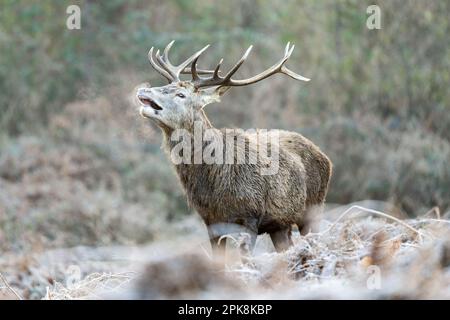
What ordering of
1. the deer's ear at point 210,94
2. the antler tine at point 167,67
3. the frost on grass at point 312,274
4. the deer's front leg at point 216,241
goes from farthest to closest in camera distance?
the antler tine at point 167,67, the deer's ear at point 210,94, the deer's front leg at point 216,241, the frost on grass at point 312,274

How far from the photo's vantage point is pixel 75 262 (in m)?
9.76

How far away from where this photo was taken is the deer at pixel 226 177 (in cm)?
662

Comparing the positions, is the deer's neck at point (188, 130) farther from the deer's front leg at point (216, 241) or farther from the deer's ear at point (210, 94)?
the deer's front leg at point (216, 241)

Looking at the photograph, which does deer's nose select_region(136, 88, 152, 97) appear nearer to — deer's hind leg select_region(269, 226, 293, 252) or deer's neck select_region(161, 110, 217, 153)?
deer's neck select_region(161, 110, 217, 153)

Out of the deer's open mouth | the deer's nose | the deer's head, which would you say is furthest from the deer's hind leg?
the deer's nose

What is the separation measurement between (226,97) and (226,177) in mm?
12456

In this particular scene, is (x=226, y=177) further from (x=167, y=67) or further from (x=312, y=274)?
(x=312, y=274)

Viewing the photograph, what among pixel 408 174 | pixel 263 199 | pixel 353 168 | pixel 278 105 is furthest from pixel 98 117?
pixel 263 199

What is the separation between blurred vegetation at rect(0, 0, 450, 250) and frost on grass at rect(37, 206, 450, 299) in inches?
413

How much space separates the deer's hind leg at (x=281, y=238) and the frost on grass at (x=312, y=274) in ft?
7.81

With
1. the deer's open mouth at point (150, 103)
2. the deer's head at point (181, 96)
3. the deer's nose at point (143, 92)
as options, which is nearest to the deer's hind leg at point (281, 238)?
the deer's head at point (181, 96)

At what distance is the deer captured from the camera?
662 centimetres

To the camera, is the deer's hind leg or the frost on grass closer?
the frost on grass

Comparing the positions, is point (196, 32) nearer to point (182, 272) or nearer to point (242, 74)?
point (242, 74)
